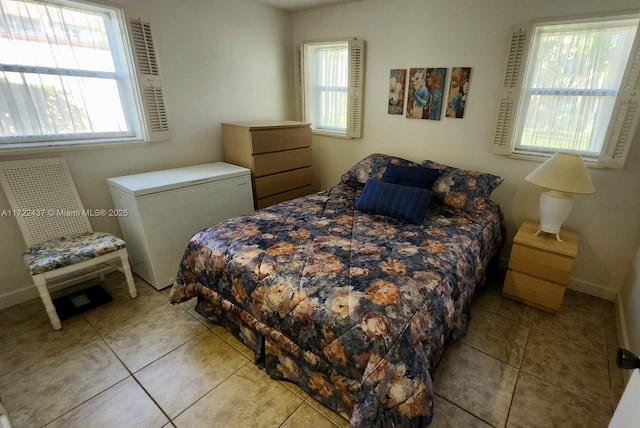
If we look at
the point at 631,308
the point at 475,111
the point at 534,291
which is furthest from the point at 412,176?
the point at 631,308

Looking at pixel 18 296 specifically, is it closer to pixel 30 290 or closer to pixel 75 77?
pixel 30 290

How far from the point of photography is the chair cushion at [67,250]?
1.94 m

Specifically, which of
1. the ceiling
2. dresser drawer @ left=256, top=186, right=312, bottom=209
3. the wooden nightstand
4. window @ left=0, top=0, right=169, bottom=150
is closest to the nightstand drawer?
the wooden nightstand

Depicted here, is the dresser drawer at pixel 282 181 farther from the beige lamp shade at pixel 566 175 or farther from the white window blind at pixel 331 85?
the beige lamp shade at pixel 566 175

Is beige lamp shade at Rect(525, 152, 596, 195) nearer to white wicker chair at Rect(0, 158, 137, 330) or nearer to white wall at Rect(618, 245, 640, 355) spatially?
white wall at Rect(618, 245, 640, 355)

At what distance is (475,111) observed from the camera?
8.55 feet

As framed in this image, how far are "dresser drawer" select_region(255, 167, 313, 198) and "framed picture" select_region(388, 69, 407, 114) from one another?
1108mm

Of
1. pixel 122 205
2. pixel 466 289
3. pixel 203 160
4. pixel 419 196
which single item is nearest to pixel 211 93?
pixel 203 160

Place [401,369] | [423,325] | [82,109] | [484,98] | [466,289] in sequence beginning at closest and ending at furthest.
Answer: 1. [401,369]
2. [423,325]
3. [466,289]
4. [82,109]
5. [484,98]

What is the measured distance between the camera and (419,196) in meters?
2.25

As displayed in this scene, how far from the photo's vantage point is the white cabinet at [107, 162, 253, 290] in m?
2.27

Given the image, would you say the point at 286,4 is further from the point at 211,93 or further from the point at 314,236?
the point at 314,236

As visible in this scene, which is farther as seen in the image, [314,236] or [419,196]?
[419,196]

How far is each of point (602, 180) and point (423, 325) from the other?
193cm
